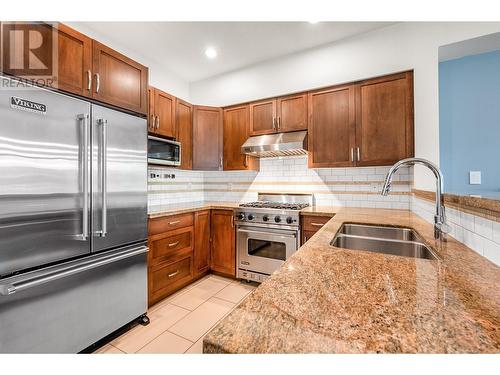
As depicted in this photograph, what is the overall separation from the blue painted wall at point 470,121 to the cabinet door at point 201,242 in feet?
8.72

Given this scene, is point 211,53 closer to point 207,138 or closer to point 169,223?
point 207,138

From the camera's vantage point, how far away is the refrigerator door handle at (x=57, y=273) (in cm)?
129

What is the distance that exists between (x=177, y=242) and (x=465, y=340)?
2481mm

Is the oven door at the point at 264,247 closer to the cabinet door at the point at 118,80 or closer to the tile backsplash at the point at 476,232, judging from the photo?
the tile backsplash at the point at 476,232

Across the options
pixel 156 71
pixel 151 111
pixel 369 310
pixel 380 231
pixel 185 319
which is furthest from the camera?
pixel 156 71

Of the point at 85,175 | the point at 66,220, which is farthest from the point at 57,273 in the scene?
the point at 85,175

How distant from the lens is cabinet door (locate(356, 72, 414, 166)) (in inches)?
89.3

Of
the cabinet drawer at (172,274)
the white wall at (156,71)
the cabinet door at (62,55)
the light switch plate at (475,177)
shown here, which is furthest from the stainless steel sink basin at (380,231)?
the white wall at (156,71)

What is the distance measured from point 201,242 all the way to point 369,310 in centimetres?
256

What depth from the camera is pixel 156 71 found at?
309 cm

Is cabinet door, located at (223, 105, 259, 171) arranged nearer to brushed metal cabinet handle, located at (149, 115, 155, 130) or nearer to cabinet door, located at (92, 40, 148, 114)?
brushed metal cabinet handle, located at (149, 115, 155, 130)

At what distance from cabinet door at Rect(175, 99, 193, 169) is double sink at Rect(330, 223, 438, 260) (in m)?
2.15

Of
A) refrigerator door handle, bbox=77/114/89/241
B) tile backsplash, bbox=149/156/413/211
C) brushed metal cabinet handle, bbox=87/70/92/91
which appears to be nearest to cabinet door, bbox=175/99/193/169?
tile backsplash, bbox=149/156/413/211
